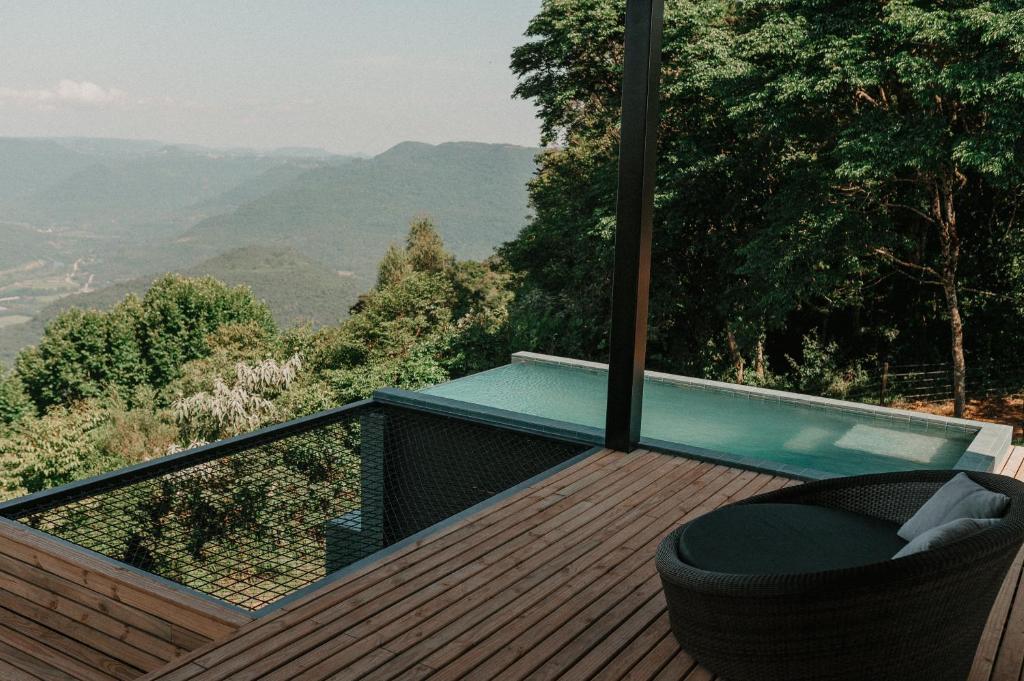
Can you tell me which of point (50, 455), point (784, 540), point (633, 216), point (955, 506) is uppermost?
point (633, 216)

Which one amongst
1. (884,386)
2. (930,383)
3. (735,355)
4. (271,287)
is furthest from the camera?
(271,287)

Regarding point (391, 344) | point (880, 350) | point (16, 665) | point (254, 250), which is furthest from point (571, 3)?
point (254, 250)

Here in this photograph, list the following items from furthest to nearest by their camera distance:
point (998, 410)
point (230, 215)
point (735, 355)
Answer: point (230, 215)
point (735, 355)
point (998, 410)

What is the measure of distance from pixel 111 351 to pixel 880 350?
20.4 metres

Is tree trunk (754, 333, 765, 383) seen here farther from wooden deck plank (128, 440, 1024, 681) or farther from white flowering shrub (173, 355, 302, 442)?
white flowering shrub (173, 355, 302, 442)

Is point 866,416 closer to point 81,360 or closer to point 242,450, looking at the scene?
point 242,450

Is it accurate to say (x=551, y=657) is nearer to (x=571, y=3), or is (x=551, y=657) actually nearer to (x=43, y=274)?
(x=571, y=3)

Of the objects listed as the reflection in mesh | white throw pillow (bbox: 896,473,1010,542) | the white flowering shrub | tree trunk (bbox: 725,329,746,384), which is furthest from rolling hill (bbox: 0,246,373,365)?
white throw pillow (bbox: 896,473,1010,542)

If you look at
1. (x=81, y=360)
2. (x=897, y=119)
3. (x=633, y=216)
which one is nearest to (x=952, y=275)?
(x=897, y=119)

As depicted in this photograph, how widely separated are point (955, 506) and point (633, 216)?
1680 millimetres

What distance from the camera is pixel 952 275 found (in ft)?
34.6

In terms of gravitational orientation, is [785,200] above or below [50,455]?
above

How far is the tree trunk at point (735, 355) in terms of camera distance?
1272 cm

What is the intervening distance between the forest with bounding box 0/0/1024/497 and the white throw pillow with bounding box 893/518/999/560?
7.62 meters
